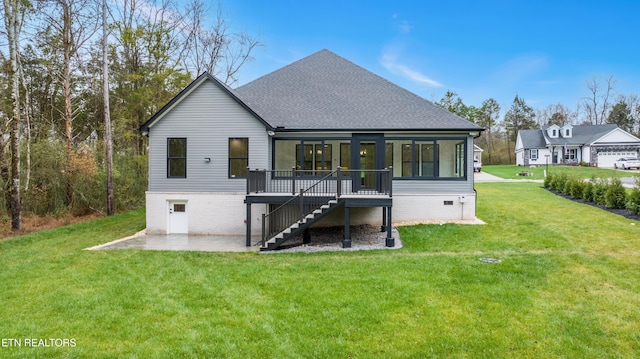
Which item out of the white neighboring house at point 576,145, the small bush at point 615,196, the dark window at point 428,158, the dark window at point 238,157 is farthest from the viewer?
the white neighboring house at point 576,145

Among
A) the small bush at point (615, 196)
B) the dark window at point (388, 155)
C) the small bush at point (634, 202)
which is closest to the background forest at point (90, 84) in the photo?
the dark window at point (388, 155)

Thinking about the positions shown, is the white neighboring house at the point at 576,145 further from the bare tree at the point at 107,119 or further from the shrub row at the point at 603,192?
the bare tree at the point at 107,119

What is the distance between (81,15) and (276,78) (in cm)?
915

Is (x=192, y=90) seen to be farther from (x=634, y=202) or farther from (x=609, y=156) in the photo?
(x=609, y=156)

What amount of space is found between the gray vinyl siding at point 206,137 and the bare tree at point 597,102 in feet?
191

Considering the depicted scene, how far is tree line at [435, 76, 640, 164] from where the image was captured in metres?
48.2

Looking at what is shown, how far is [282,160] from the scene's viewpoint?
1269cm

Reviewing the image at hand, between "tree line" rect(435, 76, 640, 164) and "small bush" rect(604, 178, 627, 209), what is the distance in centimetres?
3516

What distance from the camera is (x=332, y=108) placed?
13.1 m

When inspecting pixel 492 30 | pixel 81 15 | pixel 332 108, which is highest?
pixel 492 30

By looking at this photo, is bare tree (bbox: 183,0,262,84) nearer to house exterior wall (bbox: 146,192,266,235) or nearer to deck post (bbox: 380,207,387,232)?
house exterior wall (bbox: 146,192,266,235)

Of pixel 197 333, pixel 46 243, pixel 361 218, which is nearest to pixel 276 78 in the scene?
pixel 361 218

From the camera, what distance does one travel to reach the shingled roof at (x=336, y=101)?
12031mm

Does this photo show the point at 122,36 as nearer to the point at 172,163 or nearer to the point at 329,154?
the point at 172,163
